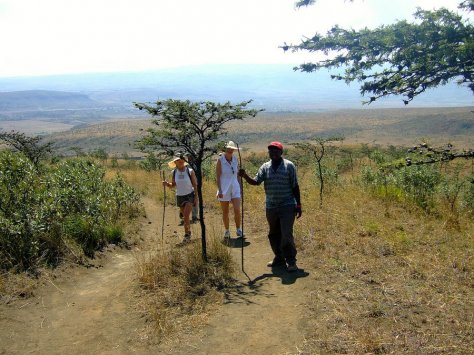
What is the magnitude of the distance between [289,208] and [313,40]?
2.36 metres

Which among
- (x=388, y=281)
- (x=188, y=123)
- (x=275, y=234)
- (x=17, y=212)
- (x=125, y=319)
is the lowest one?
(x=125, y=319)

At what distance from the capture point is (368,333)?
4281 mm

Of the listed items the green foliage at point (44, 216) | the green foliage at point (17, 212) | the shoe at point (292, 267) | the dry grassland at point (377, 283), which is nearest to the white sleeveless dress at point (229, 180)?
the dry grassland at point (377, 283)

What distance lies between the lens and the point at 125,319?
5.21m

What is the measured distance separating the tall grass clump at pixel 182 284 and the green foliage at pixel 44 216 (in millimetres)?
1809

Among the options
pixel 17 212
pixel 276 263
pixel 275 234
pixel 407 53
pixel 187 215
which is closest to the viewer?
pixel 407 53

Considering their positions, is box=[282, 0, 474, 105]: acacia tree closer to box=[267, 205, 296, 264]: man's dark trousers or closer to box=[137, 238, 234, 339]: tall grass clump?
box=[267, 205, 296, 264]: man's dark trousers

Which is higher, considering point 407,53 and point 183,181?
point 407,53

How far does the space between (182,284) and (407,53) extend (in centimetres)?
401

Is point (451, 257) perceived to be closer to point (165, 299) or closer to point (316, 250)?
point (316, 250)

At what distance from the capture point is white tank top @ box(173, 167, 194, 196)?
831cm

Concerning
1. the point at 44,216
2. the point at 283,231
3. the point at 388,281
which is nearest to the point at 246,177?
the point at 283,231

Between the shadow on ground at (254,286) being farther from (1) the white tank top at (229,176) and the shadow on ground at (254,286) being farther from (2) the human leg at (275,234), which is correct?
(1) the white tank top at (229,176)

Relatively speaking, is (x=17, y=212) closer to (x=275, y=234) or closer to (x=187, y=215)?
(x=187, y=215)
